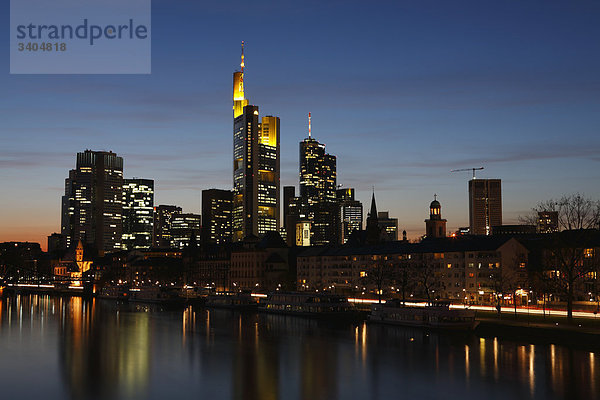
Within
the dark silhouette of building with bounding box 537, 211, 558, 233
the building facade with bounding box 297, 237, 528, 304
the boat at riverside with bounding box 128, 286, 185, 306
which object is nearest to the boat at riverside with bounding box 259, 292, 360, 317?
the building facade with bounding box 297, 237, 528, 304

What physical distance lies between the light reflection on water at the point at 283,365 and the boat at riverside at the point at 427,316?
310cm

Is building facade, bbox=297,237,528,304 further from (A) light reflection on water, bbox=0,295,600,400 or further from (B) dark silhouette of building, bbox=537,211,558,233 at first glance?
(A) light reflection on water, bbox=0,295,600,400

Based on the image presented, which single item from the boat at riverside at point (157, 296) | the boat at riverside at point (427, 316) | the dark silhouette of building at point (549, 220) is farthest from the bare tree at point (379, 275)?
the boat at riverside at point (157, 296)

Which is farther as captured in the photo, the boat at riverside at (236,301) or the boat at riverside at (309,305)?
the boat at riverside at (236,301)

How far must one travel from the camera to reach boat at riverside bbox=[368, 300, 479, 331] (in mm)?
92562

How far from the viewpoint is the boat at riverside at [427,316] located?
9256 cm

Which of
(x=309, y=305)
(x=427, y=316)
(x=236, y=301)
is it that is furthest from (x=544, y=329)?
(x=236, y=301)

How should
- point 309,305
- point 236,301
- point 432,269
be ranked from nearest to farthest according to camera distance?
point 309,305
point 432,269
point 236,301

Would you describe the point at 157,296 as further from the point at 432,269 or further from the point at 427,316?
the point at 427,316

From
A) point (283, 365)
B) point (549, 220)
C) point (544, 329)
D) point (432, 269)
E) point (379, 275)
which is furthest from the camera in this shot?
point (379, 275)

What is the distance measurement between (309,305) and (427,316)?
34.3 metres

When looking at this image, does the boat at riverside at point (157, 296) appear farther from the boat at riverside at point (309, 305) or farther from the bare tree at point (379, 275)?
the bare tree at point (379, 275)

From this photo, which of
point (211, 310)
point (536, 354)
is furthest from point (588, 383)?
point (211, 310)

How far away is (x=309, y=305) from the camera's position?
5030 inches
